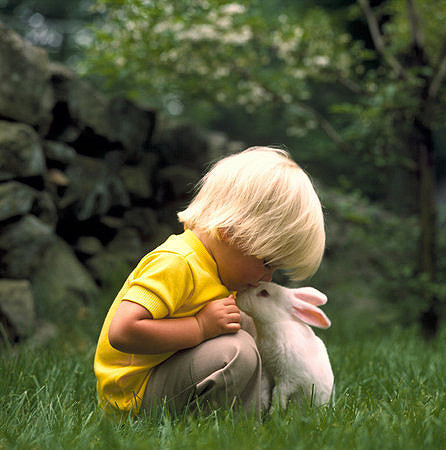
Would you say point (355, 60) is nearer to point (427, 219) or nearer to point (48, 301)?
point (427, 219)

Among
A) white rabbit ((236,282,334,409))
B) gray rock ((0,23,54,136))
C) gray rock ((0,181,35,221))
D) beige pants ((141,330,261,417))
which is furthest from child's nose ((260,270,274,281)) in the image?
gray rock ((0,23,54,136))

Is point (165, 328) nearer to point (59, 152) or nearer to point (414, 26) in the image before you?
point (59, 152)

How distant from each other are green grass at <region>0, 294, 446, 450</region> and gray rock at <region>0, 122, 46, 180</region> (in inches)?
55.9

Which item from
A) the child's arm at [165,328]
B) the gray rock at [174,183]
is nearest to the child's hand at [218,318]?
the child's arm at [165,328]

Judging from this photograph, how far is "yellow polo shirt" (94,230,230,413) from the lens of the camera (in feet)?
5.42

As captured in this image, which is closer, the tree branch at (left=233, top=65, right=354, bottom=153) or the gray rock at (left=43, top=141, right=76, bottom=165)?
the gray rock at (left=43, top=141, right=76, bottom=165)

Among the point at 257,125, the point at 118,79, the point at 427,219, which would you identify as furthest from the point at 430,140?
the point at 257,125

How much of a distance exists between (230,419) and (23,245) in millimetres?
2420

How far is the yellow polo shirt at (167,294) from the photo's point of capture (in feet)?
5.42

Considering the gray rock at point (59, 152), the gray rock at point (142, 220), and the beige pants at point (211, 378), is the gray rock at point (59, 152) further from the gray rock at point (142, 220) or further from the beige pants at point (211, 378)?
the beige pants at point (211, 378)

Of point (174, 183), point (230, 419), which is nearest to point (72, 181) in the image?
point (174, 183)

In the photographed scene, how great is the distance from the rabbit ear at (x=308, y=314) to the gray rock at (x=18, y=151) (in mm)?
2312

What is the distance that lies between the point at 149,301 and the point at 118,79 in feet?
12.2

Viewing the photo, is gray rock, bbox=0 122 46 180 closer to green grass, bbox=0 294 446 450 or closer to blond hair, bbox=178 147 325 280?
green grass, bbox=0 294 446 450
